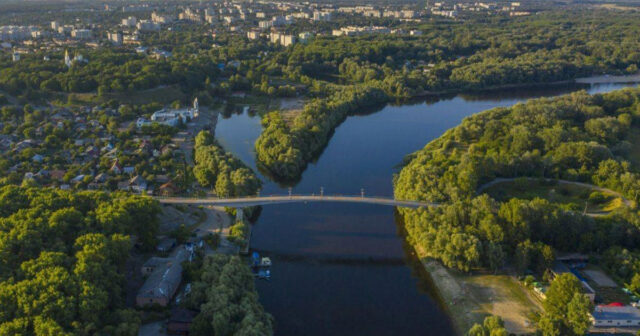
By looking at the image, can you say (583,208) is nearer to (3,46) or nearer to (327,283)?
(327,283)

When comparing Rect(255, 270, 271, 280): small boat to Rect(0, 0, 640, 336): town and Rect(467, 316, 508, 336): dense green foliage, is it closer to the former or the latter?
Rect(0, 0, 640, 336): town

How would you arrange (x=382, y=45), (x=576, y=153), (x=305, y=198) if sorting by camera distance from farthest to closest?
1. (x=382, y=45)
2. (x=576, y=153)
3. (x=305, y=198)

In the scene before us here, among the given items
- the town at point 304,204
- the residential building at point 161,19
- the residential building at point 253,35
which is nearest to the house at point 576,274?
the town at point 304,204

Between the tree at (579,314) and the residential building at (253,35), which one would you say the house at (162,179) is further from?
the residential building at (253,35)

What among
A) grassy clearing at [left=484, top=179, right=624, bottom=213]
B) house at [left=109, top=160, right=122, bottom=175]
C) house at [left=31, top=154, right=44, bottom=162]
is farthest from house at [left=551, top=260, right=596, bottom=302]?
house at [left=31, top=154, right=44, bottom=162]

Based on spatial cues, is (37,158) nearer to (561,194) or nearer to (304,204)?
(304,204)

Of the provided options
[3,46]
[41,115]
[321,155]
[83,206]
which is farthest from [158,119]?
[3,46]
